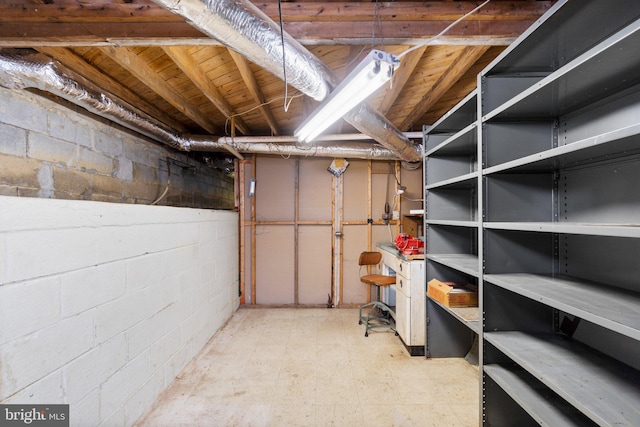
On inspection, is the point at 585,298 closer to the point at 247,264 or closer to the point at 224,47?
the point at 224,47

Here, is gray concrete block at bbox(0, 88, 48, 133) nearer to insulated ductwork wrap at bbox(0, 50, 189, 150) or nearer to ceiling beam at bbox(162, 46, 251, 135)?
insulated ductwork wrap at bbox(0, 50, 189, 150)

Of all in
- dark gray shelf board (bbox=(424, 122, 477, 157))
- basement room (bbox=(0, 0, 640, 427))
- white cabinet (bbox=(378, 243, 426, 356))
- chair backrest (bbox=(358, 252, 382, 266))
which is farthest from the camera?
chair backrest (bbox=(358, 252, 382, 266))

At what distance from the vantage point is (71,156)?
2170 millimetres

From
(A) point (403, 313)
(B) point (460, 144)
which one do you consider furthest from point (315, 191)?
(B) point (460, 144)

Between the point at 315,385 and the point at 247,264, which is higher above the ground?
the point at 247,264

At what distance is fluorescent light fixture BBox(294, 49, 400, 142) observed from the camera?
1266mm

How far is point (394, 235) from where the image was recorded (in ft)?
12.8

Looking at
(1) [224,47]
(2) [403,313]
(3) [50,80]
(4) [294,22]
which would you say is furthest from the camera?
(2) [403,313]

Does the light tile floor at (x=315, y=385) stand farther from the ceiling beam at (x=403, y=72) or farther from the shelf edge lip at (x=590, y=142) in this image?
the ceiling beam at (x=403, y=72)

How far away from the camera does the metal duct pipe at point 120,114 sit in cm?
165

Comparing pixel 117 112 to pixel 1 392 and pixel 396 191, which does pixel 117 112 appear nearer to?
pixel 1 392

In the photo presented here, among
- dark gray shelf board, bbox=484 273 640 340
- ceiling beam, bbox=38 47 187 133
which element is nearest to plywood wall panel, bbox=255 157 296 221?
ceiling beam, bbox=38 47 187 133

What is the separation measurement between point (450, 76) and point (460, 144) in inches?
23.5

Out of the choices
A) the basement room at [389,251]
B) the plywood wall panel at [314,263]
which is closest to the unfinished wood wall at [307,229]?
the plywood wall panel at [314,263]
